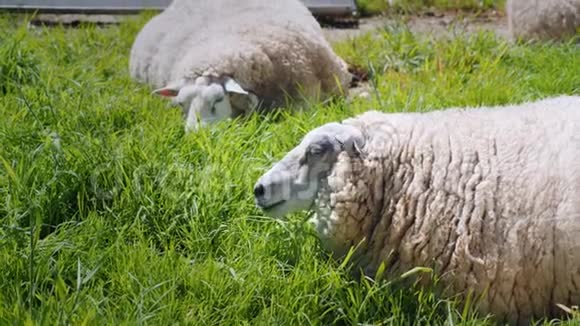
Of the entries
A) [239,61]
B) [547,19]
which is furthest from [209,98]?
[547,19]

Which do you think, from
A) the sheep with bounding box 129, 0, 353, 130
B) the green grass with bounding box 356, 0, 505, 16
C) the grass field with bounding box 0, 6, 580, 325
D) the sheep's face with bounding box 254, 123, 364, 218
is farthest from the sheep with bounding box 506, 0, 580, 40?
the sheep's face with bounding box 254, 123, 364, 218

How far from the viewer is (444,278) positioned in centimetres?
314

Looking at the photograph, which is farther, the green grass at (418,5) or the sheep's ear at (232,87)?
the green grass at (418,5)

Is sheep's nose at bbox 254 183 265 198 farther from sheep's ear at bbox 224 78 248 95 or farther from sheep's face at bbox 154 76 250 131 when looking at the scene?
sheep's ear at bbox 224 78 248 95

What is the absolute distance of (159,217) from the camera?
11.9 feet

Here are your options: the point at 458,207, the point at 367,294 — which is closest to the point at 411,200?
the point at 458,207

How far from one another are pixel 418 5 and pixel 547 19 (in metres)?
2.14

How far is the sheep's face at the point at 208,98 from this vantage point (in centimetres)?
500

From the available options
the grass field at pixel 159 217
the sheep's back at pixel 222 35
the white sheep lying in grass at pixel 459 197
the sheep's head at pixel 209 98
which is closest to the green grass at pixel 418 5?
the sheep's back at pixel 222 35

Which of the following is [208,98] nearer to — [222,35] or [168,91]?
[168,91]

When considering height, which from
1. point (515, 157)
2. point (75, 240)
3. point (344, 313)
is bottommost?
point (344, 313)

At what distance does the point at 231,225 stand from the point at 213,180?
307 millimetres

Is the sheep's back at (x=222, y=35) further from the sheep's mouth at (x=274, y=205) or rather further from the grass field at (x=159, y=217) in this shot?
the sheep's mouth at (x=274, y=205)

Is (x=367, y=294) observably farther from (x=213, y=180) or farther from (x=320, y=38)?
(x=320, y=38)
